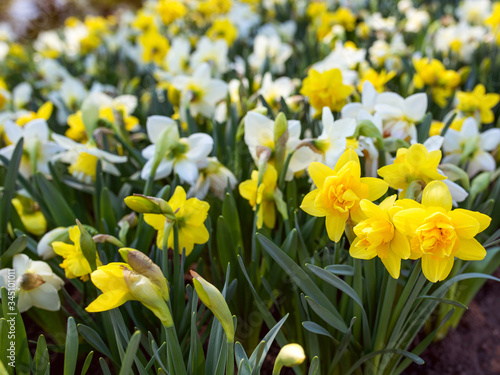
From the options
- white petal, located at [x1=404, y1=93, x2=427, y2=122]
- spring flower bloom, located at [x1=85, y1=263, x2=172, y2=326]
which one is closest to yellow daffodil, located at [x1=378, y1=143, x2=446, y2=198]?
white petal, located at [x1=404, y1=93, x2=427, y2=122]

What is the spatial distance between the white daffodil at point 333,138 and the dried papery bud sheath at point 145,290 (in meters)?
0.53

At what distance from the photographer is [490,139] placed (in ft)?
4.39

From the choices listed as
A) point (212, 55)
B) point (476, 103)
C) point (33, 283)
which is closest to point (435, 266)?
point (33, 283)

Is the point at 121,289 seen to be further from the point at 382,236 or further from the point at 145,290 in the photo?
the point at 382,236

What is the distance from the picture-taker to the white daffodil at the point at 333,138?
1.08m

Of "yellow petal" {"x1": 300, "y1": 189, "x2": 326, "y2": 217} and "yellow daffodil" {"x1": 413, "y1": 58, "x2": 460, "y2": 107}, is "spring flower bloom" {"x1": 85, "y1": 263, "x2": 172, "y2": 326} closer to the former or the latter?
"yellow petal" {"x1": 300, "y1": 189, "x2": 326, "y2": 217}

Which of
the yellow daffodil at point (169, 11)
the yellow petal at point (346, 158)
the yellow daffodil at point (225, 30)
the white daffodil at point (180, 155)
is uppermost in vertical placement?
the yellow daffodil at point (169, 11)

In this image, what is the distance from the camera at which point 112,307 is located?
78 centimetres

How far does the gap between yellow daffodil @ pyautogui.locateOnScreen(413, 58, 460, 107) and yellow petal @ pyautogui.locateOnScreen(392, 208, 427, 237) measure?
1187 mm

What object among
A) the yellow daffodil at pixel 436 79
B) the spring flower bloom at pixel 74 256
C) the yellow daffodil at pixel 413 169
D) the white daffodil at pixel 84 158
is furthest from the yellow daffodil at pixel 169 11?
the yellow daffodil at pixel 413 169

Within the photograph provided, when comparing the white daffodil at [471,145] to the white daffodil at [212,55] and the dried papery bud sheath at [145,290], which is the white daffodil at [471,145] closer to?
the dried papery bud sheath at [145,290]

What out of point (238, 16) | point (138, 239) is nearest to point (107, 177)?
point (138, 239)

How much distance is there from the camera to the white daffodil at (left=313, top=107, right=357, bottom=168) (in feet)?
3.56

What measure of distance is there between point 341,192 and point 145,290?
389 mm
